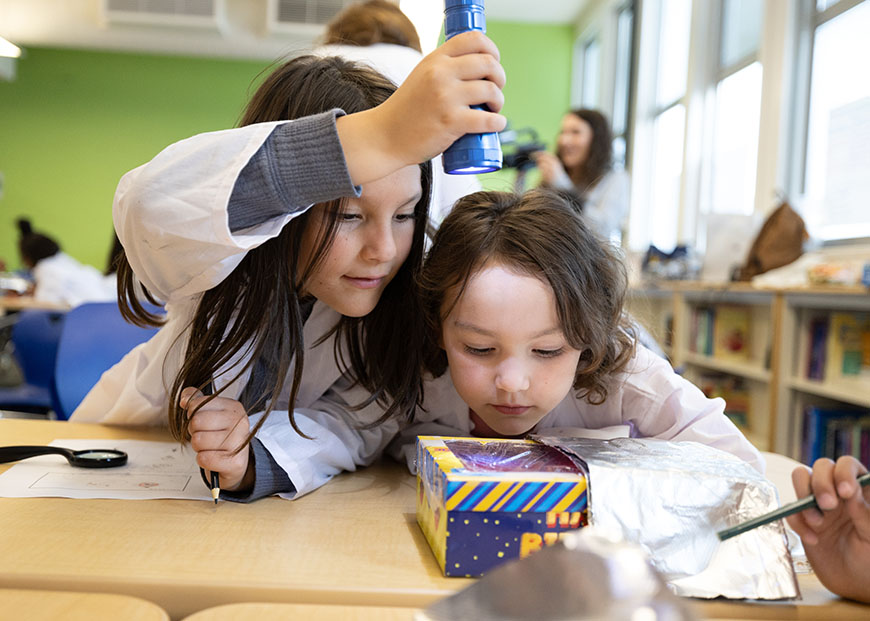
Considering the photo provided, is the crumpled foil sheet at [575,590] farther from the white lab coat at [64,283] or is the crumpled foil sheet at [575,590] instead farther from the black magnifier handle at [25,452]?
the white lab coat at [64,283]

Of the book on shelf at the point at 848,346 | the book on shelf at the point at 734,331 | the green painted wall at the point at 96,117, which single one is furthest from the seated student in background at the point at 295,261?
the green painted wall at the point at 96,117

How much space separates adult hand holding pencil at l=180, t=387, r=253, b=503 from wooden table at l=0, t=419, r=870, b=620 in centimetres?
3

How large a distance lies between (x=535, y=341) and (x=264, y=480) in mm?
312

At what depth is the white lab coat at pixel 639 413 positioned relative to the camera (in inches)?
34.8

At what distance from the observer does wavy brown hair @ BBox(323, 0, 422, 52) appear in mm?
1944

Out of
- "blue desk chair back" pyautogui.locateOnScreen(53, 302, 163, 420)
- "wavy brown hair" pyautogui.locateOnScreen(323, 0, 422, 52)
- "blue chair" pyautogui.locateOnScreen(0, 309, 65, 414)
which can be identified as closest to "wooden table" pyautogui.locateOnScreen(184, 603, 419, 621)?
"blue desk chair back" pyautogui.locateOnScreen(53, 302, 163, 420)

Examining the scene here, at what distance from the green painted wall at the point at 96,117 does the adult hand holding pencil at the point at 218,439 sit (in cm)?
636

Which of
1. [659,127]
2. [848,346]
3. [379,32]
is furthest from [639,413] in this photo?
[659,127]

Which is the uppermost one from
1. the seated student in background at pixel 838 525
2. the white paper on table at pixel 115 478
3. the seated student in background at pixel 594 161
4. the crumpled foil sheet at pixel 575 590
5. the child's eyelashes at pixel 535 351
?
the seated student in background at pixel 594 161

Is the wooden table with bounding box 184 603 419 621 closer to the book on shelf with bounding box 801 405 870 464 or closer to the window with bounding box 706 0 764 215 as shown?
the book on shelf with bounding box 801 405 870 464

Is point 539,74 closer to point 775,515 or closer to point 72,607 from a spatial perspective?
point 775,515

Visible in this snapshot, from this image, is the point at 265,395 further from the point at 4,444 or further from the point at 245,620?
the point at 245,620

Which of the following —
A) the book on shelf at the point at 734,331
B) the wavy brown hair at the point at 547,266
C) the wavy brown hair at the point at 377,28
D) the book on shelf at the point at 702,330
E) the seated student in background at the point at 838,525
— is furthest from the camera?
the book on shelf at the point at 702,330

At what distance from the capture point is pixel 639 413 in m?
0.94
